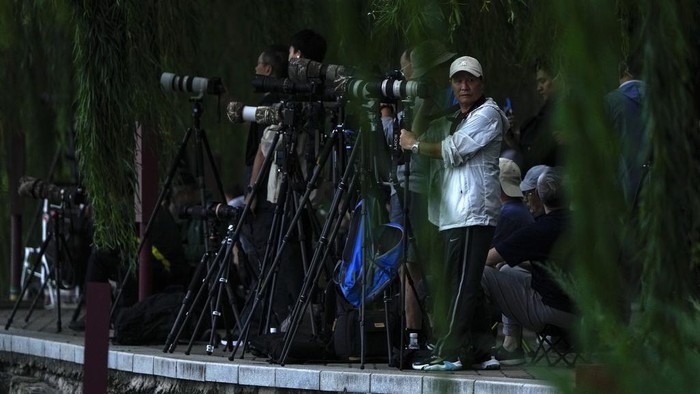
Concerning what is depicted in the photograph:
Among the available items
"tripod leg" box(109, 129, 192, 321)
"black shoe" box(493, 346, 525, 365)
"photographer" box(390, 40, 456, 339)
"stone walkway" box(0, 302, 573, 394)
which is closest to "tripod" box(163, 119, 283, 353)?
"stone walkway" box(0, 302, 573, 394)

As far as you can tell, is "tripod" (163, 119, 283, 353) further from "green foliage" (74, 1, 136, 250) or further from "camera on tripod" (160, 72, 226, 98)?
"camera on tripod" (160, 72, 226, 98)

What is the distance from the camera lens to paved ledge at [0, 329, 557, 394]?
23.2 ft

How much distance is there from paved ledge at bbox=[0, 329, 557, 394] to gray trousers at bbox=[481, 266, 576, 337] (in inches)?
17.1

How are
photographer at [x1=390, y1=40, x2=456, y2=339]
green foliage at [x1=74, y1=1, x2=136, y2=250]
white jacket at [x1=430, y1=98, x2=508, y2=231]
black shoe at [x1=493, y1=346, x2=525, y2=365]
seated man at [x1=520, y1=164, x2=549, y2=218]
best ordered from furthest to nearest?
green foliage at [x1=74, y1=1, x2=136, y2=250]
seated man at [x1=520, y1=164, x2=549, y2=218]
black shoe at [x1=493, y1=346, x2=525, y2=365]
white jacket at [x1=430, y1=98, x2=508, y2=231]
photographer at [x1=390, y1=40, x2=456, y2=339]

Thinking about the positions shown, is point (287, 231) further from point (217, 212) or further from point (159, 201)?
point (159, 201)

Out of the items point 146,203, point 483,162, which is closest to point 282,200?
point 483,162

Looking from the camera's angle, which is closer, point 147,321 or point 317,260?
point 317,260

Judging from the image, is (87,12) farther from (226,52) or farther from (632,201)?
(632,201)

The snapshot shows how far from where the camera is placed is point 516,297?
8180 millimetres

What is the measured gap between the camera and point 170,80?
9922 mm

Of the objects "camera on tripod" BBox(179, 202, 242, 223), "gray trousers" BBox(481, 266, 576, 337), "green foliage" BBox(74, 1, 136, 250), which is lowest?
"gray trousers" BBox(481, 266, 576, 337)

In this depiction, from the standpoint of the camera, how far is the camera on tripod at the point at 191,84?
9.84 meters

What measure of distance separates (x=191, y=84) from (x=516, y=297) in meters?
2.82

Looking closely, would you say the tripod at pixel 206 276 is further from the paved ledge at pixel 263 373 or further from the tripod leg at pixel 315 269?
the tripod leg at pixel 315 269
